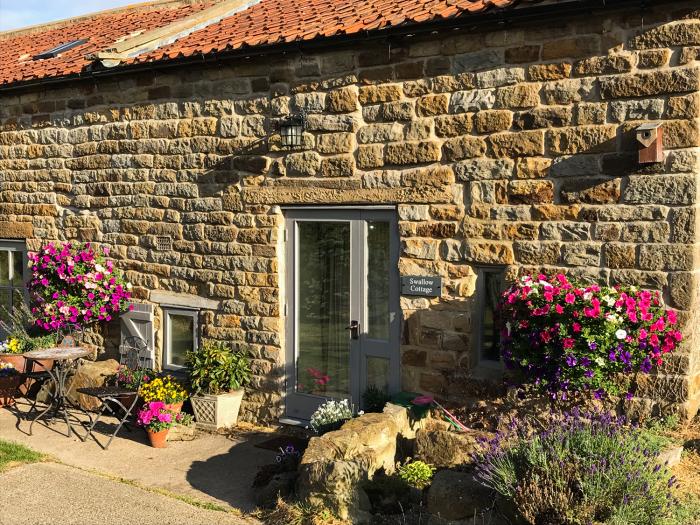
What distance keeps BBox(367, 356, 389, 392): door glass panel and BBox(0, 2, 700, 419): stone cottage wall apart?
12.5 inches

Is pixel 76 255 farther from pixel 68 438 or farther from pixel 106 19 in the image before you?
pixel 106 19

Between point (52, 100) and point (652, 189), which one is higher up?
point (52, 100)

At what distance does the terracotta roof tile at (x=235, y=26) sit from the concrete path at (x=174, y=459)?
13.3 feet

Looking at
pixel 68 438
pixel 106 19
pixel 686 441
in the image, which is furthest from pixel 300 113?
pixel 106 19

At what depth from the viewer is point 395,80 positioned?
7074 mm

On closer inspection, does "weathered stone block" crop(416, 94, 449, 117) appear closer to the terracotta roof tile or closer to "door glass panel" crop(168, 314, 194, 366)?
the terracotta roof tile

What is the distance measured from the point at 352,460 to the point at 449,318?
184cm

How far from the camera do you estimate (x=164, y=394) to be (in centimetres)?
763

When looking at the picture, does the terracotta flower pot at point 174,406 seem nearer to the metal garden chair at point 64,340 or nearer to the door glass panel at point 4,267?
the metal garden chair at point 64,340

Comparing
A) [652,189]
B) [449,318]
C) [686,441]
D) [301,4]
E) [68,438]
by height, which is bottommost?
[68,438]

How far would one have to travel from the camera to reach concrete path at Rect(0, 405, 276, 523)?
6211 mm

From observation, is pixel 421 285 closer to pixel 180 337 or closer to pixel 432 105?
pixel 432 105

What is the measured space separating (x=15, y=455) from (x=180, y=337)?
2.44 meters

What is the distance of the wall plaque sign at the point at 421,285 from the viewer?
688 cm
